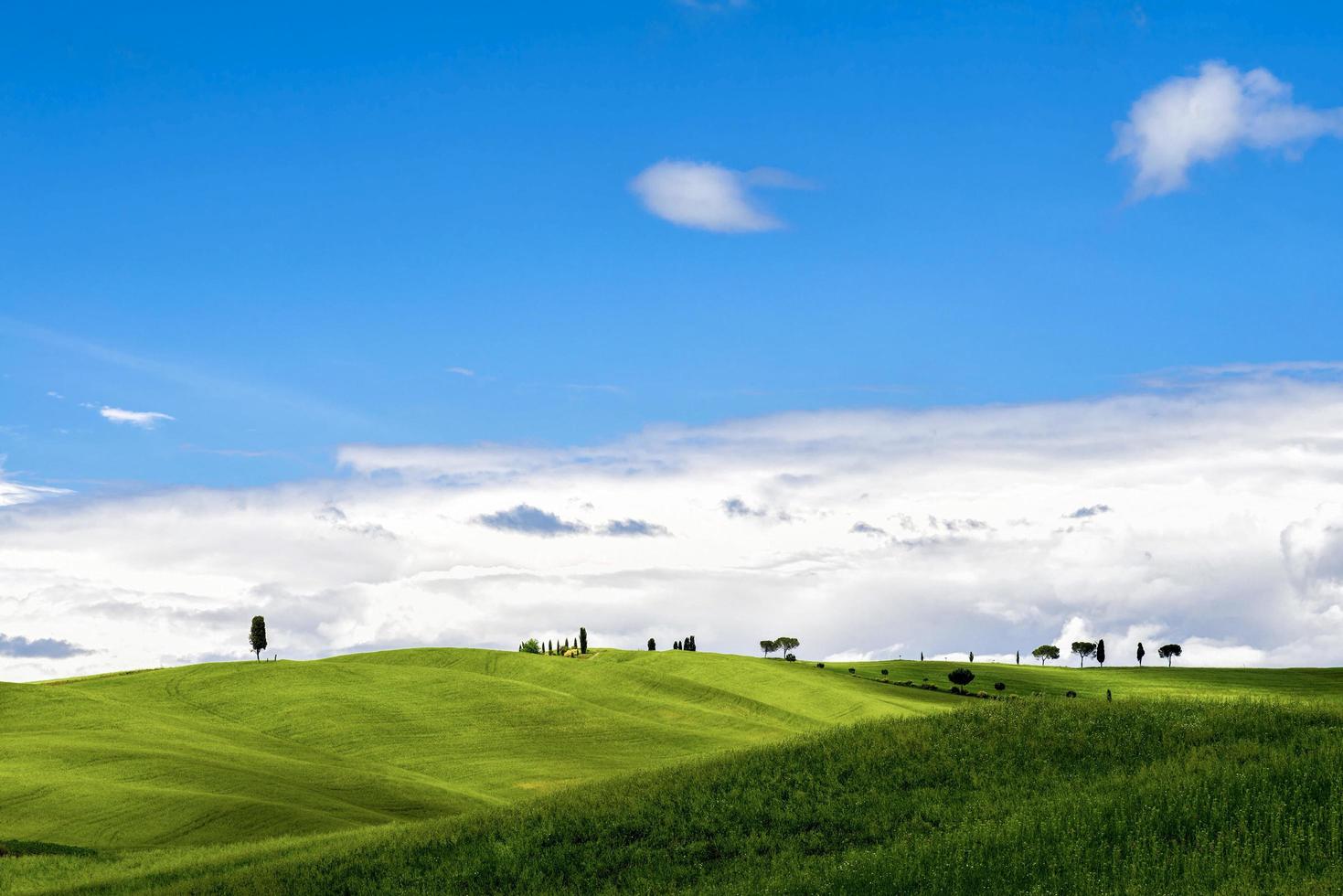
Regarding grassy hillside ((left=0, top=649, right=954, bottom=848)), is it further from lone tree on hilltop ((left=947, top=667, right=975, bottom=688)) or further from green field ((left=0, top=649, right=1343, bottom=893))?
lone tree on hilltop ((left=947, top=667, right=975, bottom=688))

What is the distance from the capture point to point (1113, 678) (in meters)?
137

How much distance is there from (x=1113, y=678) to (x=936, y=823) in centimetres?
12015

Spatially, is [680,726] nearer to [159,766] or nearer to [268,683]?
[268,683]

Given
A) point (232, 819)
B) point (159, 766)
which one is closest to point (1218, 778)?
point (232, 819)

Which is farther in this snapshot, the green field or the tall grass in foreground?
the green field

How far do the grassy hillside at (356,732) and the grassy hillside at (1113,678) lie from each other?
18249mm

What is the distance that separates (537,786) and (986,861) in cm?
4557

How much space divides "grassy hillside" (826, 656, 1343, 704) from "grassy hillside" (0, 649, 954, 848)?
18.2 m

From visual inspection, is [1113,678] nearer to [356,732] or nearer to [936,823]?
[356,732]

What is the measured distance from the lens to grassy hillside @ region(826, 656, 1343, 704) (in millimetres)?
125162

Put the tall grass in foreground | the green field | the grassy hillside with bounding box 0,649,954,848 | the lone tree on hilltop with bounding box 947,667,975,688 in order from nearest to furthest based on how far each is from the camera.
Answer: the tall grass in foreground, the green field, the grassy hillside with bounding box 0,649,954,848, the lone tree on hilltop with bounding box 947,667,975,688

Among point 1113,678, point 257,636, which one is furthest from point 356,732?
point 1113,678

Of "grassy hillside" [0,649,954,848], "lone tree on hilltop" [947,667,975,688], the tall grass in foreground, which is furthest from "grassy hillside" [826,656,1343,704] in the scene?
the tall grass in foreground

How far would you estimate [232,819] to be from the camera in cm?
4747
